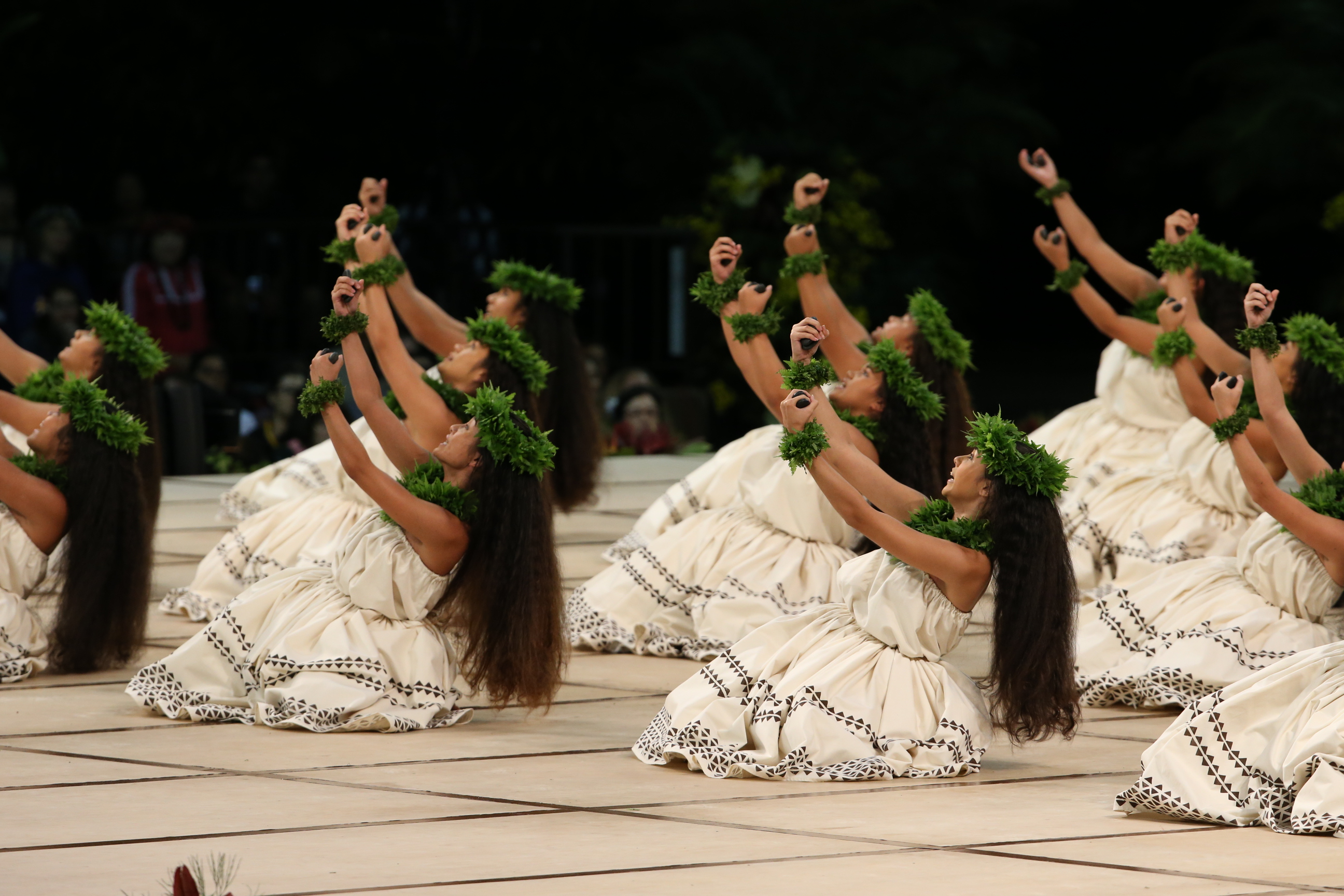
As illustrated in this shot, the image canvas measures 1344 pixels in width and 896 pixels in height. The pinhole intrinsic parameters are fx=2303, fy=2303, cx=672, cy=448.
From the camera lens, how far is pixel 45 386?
7.14 metres

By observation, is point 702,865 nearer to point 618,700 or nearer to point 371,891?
point 371,891

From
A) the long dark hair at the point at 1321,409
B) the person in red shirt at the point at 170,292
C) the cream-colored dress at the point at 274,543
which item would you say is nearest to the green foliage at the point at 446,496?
the cream-colored dress at the point at 274,543

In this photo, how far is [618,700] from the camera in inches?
252

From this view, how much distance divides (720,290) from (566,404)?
179 cm

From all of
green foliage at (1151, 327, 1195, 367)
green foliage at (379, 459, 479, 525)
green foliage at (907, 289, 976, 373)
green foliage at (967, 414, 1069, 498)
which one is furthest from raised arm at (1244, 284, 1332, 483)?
green foliage at (379, 459, 479, 525)

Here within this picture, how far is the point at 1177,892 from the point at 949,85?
11.4m

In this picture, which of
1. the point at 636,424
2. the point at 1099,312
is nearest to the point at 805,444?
the point at 1099,312

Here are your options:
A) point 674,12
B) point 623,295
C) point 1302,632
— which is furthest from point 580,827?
point 674,12

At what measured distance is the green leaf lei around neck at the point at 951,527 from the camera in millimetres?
5168

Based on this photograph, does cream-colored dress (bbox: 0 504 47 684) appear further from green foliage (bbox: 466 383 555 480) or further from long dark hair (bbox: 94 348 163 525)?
green foliage (bbox: 466 383 555 480)

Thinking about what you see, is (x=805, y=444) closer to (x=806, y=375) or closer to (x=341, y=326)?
(x=806, y=375)

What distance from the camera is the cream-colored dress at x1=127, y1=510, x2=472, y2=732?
5746mm

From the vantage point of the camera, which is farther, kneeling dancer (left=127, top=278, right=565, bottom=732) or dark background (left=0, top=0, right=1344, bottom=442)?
dark background (left=0, top=0, right=1344, bottom=442)

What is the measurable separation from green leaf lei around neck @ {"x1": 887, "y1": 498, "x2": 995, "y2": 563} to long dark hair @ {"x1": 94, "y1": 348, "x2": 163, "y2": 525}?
107 inches
